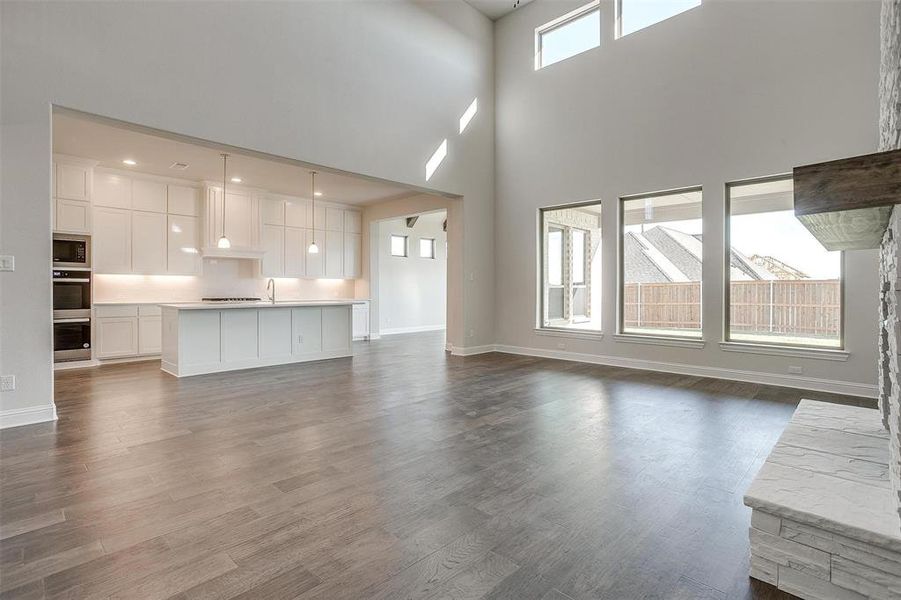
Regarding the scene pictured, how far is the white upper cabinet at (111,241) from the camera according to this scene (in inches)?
271

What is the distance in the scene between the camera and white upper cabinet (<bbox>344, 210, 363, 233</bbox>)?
9984mm

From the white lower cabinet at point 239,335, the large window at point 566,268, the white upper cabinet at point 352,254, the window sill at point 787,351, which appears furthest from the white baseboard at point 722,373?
the white upper cabinet at point 352,254

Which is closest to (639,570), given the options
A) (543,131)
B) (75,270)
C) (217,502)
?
(217,502)

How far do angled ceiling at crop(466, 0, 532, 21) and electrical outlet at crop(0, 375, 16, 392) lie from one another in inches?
317

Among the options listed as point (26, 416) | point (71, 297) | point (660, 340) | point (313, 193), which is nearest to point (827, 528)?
point (660, 340)

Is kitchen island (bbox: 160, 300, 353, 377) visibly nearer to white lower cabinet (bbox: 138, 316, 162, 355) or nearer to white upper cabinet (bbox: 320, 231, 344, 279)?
white lower cabinet (bbox: 138, 316, 162, 355)

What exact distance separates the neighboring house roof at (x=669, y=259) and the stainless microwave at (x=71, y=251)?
8.38m

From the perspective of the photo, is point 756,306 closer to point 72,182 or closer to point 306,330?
point 306,330

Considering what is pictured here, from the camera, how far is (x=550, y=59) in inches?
285

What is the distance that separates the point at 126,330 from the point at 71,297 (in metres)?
0.88

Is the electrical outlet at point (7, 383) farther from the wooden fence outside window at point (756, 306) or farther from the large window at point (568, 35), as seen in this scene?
the large window at point (568, 35)

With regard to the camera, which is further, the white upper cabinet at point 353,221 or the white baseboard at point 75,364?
the white upper cabinet at point 353,221

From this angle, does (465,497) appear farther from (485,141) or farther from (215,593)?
(485,141)

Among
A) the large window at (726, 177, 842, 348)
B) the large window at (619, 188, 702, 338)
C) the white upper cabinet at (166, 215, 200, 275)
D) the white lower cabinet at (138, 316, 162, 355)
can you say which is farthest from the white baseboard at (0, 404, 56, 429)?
the large window at (726, 177, 842, 348)
